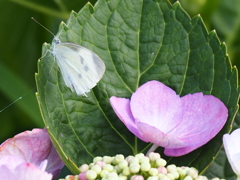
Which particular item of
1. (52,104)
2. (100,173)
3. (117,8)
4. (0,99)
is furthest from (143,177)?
(0,99)

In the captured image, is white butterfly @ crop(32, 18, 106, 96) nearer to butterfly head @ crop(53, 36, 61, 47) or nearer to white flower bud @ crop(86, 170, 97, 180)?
butterfly head @ crop(53, 36, 61, 47)

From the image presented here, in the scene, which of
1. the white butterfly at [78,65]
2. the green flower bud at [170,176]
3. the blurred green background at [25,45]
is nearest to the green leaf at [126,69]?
the white butterfly at [78,65]

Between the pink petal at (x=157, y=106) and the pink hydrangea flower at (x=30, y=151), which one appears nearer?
the pink hydrangea flower at (x=30, y=151)

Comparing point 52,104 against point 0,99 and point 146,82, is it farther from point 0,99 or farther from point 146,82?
point 0,99

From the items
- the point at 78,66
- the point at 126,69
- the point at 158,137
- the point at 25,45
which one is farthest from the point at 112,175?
the point at 25,45

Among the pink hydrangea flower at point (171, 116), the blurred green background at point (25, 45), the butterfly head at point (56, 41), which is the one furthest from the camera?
the blurred green background at point (25, 45)

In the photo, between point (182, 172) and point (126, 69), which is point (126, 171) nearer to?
point (182, 172)

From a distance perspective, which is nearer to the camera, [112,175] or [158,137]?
[112,175]

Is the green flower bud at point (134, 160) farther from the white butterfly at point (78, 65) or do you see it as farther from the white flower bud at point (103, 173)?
the white butterfly at point (78, 65)
